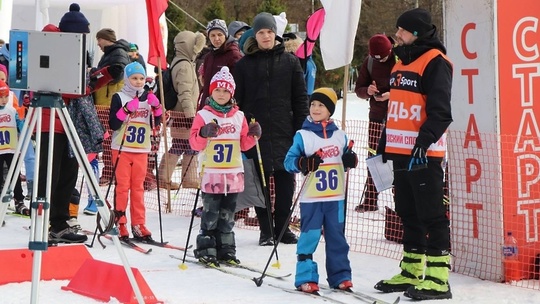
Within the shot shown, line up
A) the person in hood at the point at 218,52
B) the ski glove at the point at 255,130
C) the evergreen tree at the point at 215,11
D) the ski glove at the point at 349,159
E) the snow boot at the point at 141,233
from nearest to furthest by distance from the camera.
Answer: the ski glove at the point at 349,159 < the ski glove at the point at 255,130 < the snow boot at the point at 141,233 < the person in hood at the point at 218,52 < the evergreen tree at the point at 215,11

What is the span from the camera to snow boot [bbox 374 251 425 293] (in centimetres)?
596

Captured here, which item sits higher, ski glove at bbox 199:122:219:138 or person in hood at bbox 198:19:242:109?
person in hood at bbox 198:19:242:109

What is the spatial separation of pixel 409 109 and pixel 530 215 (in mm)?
1310

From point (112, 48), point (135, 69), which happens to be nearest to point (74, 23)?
point (135, 69)

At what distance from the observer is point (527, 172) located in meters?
6.38

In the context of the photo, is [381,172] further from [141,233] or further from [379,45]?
[379,45]

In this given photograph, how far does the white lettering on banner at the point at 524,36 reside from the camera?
6.36 meters

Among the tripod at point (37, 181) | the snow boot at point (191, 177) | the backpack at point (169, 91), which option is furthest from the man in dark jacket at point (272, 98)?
the snow boot at point (191, 177)

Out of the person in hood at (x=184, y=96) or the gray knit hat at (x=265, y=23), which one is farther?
the person in hood at (x=184, y=96)

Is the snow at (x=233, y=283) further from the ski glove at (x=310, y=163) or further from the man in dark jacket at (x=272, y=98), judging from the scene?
the ski glove at (x=310, y=163)

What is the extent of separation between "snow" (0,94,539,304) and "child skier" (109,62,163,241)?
0.32m

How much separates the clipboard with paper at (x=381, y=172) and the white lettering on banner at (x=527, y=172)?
0.94 metres

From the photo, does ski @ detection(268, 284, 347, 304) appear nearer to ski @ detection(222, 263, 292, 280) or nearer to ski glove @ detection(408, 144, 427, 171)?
ski @ detection(222, 263, 292, 280)

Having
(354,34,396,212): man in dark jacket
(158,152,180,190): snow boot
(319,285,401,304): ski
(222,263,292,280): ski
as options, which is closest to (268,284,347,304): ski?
(319,285,401,304): ski
